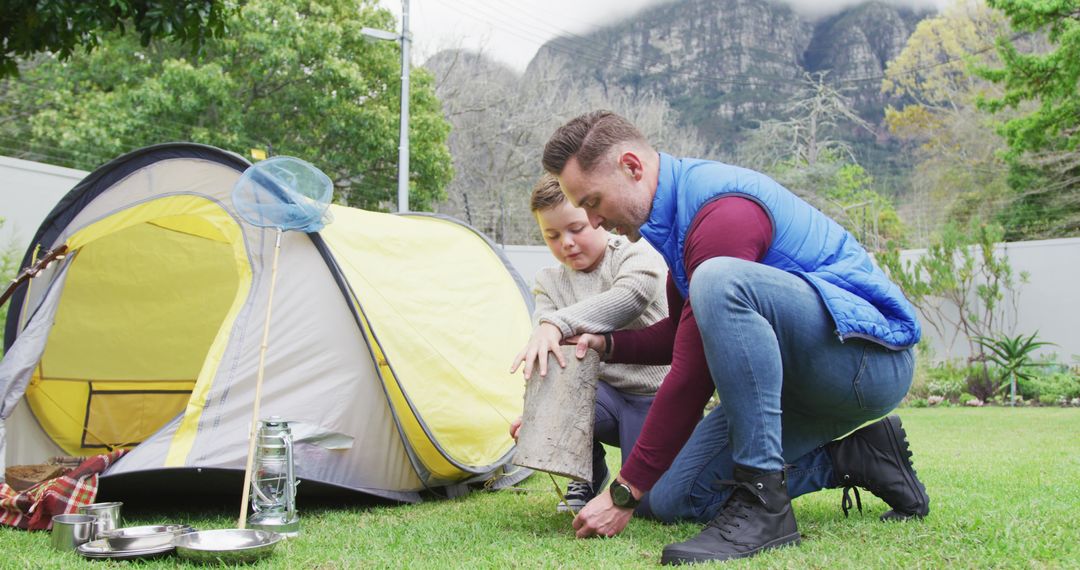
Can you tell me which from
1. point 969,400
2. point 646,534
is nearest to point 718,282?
point 646,534

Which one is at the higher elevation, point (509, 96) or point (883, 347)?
point (509, 96)

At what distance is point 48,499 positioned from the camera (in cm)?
242

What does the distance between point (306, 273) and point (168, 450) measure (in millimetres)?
766

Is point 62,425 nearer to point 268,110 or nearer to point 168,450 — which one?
point 168,450

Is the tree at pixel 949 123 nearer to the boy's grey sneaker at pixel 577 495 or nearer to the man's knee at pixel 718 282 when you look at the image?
the boy's grey sneaker at pixel 577 495

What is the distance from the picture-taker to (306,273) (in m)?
2.99

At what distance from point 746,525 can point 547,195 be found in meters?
1.19

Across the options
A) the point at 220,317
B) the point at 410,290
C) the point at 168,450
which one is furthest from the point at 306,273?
the point at 220,317

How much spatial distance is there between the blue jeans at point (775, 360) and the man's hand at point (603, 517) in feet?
1.05

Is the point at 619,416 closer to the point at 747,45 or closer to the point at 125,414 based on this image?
the point at 125,414

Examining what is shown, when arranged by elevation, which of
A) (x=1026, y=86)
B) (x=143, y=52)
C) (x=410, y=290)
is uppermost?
(x=143, y=52)

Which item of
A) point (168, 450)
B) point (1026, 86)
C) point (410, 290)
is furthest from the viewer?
point (1026, 86)

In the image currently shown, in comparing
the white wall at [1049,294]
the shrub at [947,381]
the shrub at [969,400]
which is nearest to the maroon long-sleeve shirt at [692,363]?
the shrub at [969,400]

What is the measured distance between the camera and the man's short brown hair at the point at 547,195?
2.56 meters
